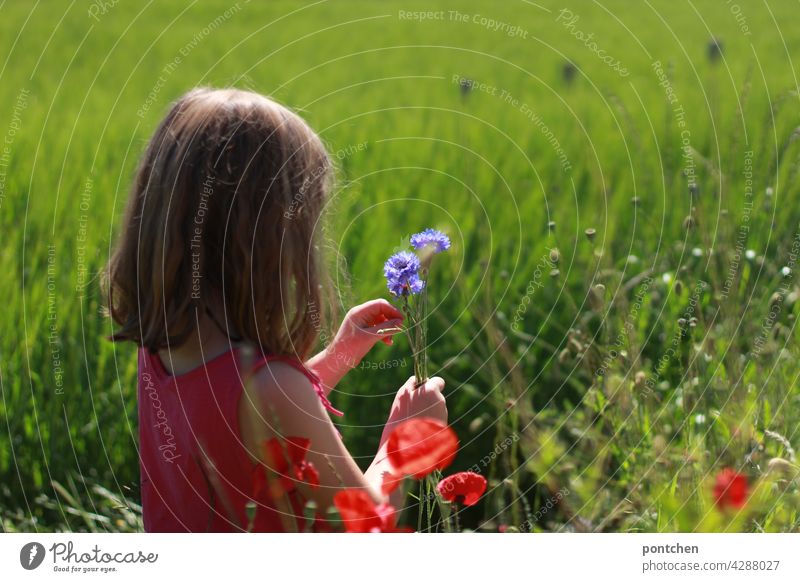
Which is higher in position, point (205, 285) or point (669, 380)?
point (205, 285)

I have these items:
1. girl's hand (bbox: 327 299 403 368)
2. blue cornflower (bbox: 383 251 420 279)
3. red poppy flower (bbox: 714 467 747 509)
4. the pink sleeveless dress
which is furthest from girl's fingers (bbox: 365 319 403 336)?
red poppy flower (bbox: 714 467 747 509)

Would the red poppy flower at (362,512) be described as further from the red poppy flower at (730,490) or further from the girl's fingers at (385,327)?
the red poppy flower at (730,490)

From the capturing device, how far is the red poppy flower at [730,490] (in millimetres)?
1237

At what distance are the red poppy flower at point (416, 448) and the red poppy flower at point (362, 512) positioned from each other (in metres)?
0.05

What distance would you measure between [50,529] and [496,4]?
3679 mm

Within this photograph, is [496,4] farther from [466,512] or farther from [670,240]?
[466,512]

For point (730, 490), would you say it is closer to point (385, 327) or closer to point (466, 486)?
point (466, 486)

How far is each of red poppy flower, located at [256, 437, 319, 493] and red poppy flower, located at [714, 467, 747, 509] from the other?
506 millimetres

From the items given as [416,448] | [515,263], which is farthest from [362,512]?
[515,263]

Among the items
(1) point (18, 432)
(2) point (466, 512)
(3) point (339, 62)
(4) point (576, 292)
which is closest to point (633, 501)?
(2) point (466, 512)

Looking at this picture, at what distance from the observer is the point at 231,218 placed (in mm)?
1265

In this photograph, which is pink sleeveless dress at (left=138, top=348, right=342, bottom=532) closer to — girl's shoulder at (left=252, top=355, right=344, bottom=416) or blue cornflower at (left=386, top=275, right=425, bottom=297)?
girl's shoulder at (left=252, top=355, right=344, bottom=416)

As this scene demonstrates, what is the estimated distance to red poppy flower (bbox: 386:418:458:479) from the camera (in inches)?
41.3

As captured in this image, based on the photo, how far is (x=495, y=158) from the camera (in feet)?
9.64
